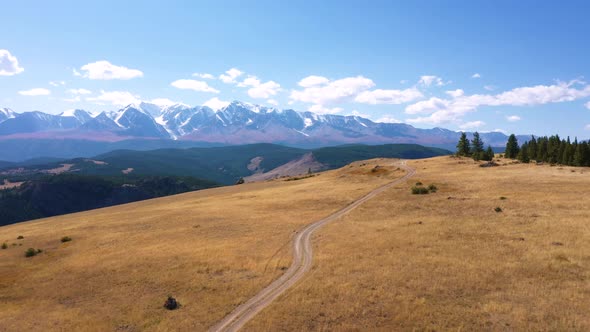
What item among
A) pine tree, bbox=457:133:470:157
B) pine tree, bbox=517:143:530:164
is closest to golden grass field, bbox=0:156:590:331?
pine tree, bbox=517:143:530:164

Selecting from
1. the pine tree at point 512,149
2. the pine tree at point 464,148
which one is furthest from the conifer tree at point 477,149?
the pine tree at point 512,149

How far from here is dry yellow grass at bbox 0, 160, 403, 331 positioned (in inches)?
1210

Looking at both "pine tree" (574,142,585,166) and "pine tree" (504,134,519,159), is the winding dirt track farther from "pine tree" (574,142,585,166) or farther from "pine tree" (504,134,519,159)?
"pine tree" (504,134,519,159)

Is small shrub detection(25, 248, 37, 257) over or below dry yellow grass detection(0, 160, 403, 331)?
below

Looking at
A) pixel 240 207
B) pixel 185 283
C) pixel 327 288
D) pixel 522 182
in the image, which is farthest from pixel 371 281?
pixel 522 182

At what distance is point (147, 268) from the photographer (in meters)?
41.7

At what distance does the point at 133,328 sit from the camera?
28.6m

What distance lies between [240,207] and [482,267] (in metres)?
55.0

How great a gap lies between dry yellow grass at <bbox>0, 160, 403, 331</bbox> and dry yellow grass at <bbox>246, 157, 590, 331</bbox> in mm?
6308

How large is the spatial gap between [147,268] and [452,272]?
3343 centimetres

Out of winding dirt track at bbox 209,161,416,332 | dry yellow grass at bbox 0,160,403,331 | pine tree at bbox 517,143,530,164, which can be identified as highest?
pine tree at bbox 517,143,530,164

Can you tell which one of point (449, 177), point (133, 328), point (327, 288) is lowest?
point (133, 328)

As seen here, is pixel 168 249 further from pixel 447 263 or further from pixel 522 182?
pixel 522 182

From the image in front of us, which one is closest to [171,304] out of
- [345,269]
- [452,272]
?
[345,269]
